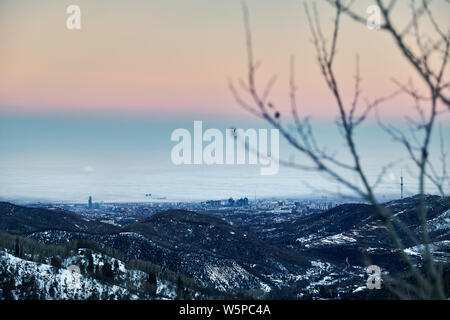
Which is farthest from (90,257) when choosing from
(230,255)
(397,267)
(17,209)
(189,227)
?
(17,209)

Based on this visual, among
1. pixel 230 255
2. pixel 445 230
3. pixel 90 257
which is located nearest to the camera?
pixel 90 257

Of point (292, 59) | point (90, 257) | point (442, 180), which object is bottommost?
point (90, 257)
